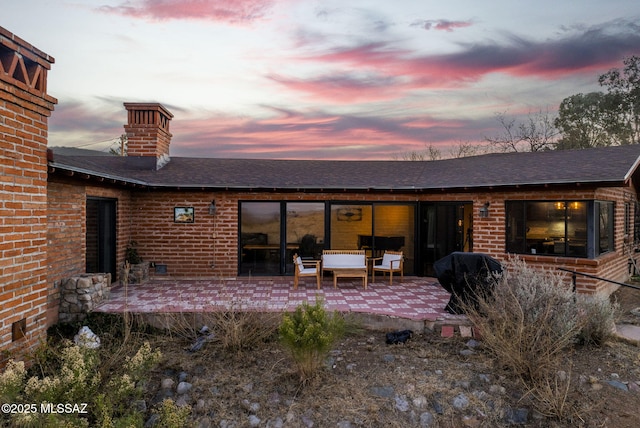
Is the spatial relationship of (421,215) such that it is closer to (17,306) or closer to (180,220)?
(180,220)

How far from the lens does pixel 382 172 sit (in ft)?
39.3

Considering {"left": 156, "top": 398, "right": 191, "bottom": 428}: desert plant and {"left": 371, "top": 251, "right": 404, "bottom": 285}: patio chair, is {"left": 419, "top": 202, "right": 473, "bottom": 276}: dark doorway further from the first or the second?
{"left": 156, "top": 398, "right": 191, "bottom": 428}: desert plant

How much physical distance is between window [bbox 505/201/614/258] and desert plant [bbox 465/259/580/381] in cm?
305

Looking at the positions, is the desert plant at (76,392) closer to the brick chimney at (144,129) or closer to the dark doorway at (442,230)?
the brick chimney at (144,129)

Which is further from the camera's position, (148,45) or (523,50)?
(523,50)

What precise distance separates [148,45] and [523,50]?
10747 millimetres

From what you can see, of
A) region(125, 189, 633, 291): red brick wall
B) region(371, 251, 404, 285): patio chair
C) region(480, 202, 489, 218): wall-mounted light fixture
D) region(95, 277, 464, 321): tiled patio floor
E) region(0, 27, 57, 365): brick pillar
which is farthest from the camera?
region(125, 189, 633, 291): red brick wall

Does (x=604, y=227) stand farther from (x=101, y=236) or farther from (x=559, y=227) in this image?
(x=101, y=236)

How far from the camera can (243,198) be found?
1016 centimetres

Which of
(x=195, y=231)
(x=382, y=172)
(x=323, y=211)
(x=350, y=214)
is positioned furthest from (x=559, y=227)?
(x=195, y=231)

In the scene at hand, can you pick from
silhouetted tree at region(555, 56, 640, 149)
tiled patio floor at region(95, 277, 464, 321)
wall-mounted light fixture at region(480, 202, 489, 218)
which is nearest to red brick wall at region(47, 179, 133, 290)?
tiled patio floor at region(95, 277, 464, 321)

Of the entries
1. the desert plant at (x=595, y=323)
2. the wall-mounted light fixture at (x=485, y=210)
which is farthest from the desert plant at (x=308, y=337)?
the wall-mounted light fixture at (x=485, y=210)

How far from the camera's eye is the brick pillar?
437 centimetres

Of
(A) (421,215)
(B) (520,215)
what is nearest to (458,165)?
(A) (421,215)
